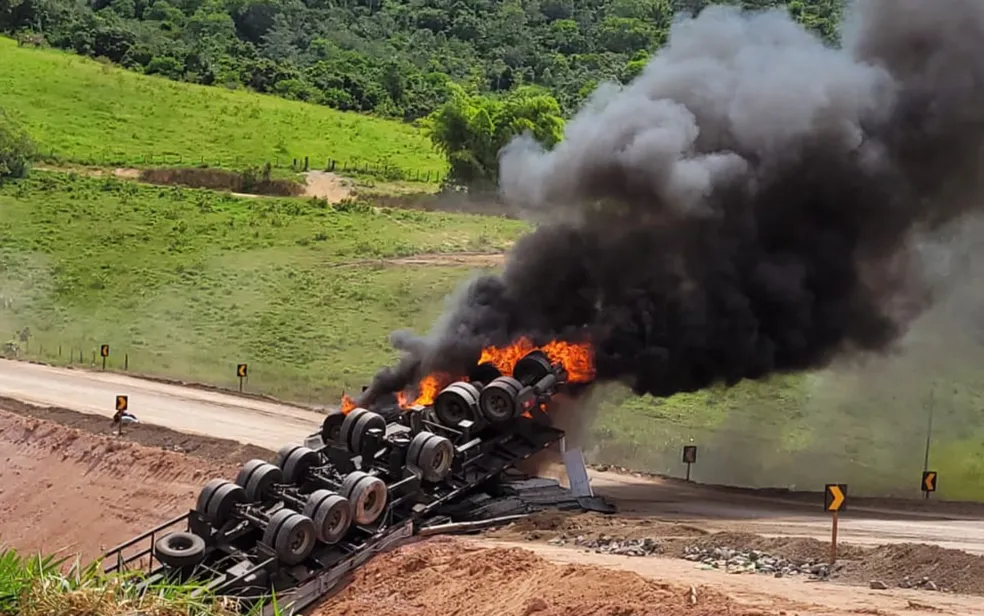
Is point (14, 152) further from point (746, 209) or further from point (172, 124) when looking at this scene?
point (746, 209)

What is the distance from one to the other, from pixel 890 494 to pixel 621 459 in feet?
25.0

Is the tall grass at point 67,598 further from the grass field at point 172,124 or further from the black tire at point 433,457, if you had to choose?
the grass field at point 172,124

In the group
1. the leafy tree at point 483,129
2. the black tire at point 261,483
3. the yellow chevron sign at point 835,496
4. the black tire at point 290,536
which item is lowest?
the black tire at point 290,536

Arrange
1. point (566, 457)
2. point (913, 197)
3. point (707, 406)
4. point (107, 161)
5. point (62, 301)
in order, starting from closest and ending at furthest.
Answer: point (566, 457) < point (913, 197) < point (707, 406) < point (62, 301) < point (107, 161)

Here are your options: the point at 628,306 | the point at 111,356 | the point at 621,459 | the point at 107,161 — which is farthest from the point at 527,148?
the point at 107,161

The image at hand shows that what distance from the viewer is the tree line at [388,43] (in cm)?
9350

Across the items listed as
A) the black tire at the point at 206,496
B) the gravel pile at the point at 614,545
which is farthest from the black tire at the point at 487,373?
the black tire at the point at 206,496

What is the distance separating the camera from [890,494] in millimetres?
26516

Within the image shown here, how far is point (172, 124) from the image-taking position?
80.1 m

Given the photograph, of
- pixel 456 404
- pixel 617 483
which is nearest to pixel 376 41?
pixel 617 483

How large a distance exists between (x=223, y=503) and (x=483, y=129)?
54.7 m

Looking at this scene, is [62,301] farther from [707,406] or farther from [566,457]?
[566,457]

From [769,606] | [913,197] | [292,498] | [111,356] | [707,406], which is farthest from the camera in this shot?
[111,356]

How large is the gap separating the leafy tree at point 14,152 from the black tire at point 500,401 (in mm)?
53612
